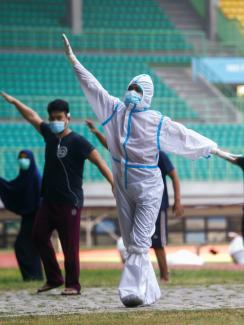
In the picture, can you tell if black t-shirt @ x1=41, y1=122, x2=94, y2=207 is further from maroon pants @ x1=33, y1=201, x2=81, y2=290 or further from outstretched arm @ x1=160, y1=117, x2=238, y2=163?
outstretched arm @ x1=160, y1=117, x2=238, y2=163

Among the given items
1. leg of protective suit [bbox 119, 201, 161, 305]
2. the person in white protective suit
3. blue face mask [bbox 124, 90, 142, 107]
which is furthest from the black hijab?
blue face mask [bbox 124, 90, 142, 107]

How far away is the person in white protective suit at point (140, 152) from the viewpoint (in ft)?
32.6

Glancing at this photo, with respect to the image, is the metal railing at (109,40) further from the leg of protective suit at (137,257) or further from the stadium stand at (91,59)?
the leg of protective suit at (137,257)

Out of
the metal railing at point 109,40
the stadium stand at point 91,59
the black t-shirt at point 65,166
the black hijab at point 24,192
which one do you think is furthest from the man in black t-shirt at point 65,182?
the metal railing at point 109,40

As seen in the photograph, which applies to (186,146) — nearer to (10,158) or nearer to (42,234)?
(42,234)

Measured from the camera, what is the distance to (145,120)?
1002cm

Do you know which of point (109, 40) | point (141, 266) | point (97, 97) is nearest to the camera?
point (141, 266)

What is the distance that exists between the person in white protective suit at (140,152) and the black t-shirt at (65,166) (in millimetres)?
1399

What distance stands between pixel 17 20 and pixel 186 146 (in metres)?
27.6

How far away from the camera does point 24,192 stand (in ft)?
47.2

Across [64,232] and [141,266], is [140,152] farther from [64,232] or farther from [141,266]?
[64,232]

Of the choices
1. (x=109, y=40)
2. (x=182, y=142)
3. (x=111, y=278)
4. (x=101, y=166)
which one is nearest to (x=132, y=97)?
(x=182, y=142)

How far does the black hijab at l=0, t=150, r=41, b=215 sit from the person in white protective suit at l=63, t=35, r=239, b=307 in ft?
14.2

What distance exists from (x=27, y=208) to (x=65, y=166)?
113 inches
